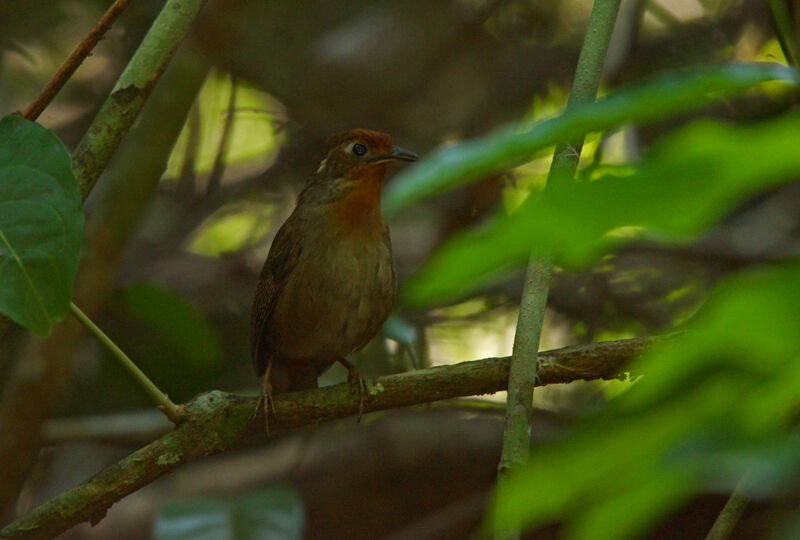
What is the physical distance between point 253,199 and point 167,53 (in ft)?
10.1

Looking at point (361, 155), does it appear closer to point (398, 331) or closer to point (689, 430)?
point (398, 331)

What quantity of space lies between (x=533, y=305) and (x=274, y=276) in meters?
Answer: 1.96

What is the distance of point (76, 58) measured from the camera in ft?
8.59

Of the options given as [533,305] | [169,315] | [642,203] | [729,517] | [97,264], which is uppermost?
[642,203]

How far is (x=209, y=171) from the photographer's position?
6.04 m

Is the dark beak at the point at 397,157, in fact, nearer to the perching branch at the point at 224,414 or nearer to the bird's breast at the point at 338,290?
the bird's breast at the point at 338,290

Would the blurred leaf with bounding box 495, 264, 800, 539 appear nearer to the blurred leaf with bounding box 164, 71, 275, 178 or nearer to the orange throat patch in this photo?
the orange throat patch

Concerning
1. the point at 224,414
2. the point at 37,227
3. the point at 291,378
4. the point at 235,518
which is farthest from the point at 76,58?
the point at 291,378

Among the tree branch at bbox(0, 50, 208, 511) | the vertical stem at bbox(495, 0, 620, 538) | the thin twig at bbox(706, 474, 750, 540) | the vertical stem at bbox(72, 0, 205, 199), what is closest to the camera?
the thin twig at bbox(706, 474, 750, 540)

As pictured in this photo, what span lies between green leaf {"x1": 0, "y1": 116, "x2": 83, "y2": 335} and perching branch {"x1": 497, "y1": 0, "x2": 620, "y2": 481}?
1039 millimetres

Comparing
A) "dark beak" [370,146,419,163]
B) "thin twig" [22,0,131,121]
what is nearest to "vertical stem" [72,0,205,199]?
"thin twig" [22,0,131,121]

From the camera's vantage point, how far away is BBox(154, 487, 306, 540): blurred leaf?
11.2ft

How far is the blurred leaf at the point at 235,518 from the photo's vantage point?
3.43 m

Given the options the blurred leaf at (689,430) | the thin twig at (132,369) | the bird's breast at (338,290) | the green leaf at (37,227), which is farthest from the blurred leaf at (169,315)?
the blurred leaf at (689,430)
